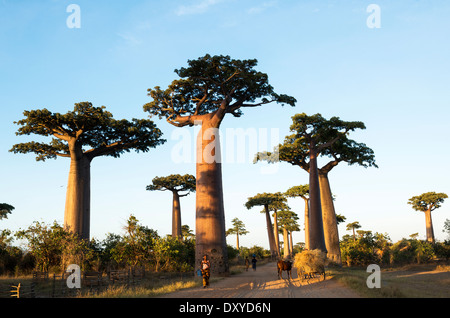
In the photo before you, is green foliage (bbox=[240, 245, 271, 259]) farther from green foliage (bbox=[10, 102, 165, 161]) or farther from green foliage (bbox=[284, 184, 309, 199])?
green foliage (bbox=[10, 102, 165, 161])

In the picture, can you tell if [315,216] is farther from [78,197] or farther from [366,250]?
[78,197]

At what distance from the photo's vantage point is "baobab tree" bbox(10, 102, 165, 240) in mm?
25672

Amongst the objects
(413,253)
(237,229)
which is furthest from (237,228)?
(413,253)

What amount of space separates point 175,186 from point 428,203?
114 feet

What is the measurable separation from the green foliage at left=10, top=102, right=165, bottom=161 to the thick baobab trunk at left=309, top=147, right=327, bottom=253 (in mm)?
12838

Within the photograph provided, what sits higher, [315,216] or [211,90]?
[211,90]

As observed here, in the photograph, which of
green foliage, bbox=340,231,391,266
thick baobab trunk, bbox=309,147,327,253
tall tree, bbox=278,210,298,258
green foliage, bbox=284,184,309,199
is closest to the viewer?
thick baobab trunk, bbox=309,147,327,253

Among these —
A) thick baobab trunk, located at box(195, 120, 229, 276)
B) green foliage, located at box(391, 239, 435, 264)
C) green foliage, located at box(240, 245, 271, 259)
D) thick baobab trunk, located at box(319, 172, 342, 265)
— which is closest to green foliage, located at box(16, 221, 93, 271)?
thick baobab trunk, located at box(195, 120, 229, 276)

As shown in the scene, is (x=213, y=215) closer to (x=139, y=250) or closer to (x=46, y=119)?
(x=139, y=250)

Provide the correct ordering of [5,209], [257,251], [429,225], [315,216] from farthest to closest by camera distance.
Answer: [257,251], [429,225], [5,209], [315,216]

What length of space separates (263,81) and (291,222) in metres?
39.9

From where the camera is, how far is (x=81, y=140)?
28.7 m

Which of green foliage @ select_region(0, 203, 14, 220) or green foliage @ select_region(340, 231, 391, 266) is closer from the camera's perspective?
green foliage @ select_region(340, 231, 391, 266)
